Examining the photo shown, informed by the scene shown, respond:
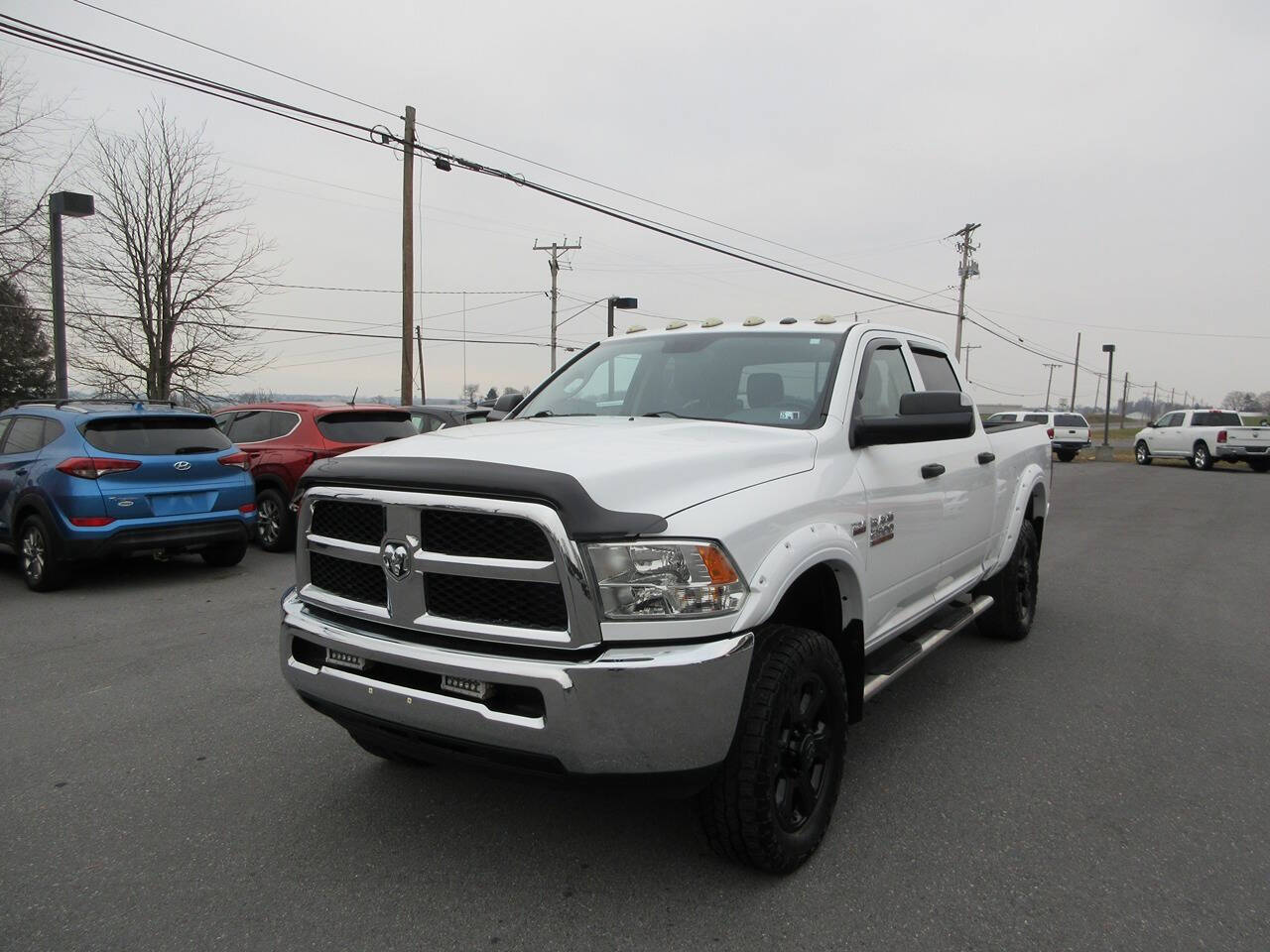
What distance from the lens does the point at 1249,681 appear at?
4988 mm

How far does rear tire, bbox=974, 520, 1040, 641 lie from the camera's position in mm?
5543

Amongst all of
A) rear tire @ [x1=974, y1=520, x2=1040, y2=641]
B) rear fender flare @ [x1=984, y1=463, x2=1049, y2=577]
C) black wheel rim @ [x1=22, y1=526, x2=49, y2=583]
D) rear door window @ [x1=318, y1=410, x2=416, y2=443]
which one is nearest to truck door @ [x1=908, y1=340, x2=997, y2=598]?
rear fender flare @ [x1=984, y1=463, x2=1049, y2=577]

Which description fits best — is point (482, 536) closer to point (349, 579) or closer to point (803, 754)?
point (349, 579)

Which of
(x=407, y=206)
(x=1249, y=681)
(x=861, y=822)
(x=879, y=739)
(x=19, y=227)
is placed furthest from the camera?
(x=19, y=227)

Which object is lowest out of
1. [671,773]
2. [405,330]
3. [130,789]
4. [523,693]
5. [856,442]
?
[130,789]

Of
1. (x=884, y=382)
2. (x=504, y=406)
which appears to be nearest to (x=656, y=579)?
(x=884, y=382)

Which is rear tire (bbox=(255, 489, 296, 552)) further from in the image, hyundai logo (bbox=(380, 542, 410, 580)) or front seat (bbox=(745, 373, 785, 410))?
hyundai logo (bbox=(380, 542, 410, 580))

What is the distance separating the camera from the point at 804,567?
2797 mm

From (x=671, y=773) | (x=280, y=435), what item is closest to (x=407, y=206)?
(x=280, y=435)

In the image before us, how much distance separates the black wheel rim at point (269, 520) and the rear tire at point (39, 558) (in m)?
2.30

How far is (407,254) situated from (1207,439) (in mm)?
22604

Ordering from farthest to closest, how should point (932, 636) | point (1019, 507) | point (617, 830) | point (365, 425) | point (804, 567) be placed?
point (365, 425) → point (1019, 507) → point (932, 636) → point (617, 830) → point (804, 567)

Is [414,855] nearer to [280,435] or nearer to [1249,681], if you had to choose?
[1249,681]

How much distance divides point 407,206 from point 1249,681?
685 inches
